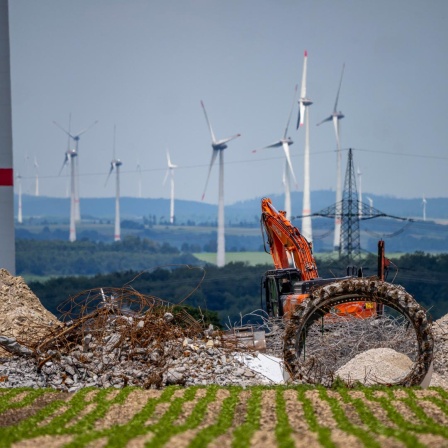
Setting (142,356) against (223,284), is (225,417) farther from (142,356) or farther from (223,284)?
(223,284)

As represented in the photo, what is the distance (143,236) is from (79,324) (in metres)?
162

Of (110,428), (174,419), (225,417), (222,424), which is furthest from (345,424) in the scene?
(110,428)

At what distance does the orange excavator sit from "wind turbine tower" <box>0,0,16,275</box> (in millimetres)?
10941

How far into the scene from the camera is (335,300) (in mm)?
19750

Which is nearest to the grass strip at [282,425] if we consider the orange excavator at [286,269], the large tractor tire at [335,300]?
the large tractor tire at [335,300]

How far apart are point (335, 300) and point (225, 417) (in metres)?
5.62

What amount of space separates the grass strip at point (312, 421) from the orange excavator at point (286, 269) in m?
9.73

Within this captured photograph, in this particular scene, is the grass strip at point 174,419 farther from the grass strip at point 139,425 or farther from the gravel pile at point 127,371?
the gravel pile at point 127,371

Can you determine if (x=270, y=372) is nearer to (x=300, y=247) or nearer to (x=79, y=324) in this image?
(x=79, y=324)

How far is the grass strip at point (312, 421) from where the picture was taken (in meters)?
12.1

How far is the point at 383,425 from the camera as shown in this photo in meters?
13.9

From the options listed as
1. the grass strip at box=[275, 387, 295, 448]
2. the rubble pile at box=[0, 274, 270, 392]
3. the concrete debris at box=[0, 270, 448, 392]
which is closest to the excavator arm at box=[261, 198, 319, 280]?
the concrete debris at box=[0, 270, 448, 392]

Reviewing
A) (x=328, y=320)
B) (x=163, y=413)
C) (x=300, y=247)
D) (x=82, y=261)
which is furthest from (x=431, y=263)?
(x=163, y=413)

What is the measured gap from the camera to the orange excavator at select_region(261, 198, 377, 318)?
27.8 metres
